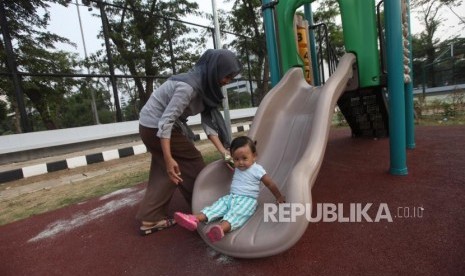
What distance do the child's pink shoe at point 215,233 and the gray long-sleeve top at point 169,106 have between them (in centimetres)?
76

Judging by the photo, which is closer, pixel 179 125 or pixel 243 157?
pixel 243 157

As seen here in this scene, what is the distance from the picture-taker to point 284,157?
10.6 feet

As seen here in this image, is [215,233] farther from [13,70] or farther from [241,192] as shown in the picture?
[13,70]

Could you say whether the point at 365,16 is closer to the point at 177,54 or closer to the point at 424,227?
the point at 424,227

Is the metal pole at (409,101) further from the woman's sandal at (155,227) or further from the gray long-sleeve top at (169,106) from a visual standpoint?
the woman's sandal at (155,227)

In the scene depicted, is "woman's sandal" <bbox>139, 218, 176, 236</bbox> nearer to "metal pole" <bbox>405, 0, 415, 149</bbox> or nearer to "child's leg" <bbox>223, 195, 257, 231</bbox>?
"child's leg" <bbox>223, 195, 257, 231</bbox>

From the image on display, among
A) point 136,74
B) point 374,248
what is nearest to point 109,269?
point 374,248

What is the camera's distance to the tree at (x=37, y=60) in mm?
7379

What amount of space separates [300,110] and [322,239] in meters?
1.67

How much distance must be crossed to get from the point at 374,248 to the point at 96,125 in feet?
27.7

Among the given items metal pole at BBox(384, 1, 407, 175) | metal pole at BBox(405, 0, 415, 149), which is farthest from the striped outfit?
metal pole at BBox(405, 0, 415, 149)

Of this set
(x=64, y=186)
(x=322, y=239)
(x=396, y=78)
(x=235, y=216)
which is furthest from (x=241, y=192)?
(x=64, y=186)

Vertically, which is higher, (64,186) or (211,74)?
(211,74)

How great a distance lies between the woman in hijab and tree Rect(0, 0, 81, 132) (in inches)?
243
